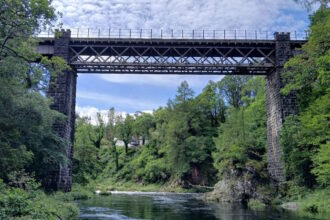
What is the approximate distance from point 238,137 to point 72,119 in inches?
779

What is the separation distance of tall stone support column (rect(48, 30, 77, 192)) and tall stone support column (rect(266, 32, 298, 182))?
2008cm

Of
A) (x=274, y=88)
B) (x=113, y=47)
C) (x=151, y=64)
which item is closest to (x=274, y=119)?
(x=274, y=88)

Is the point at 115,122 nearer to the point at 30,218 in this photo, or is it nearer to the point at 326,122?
the point at 326,122

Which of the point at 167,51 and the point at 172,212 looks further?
the point at 167,51

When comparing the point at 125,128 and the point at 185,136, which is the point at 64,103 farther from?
the point at 125,128

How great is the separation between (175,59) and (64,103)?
12.0 metres

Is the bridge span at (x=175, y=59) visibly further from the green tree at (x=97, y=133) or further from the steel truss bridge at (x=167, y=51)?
the green tree at (x=97, y=133)

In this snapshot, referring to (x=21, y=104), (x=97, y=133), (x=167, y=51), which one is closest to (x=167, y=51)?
(x=167, y=51)

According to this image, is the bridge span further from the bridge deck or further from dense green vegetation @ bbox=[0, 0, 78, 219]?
dense green vegetation @ bbox=[0, 0, 78, 219]

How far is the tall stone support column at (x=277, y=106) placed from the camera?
107ft

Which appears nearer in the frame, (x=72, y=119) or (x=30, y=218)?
(x=30, y=218)

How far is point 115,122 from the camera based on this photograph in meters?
Result: 90.4

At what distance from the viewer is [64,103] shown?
32906mm

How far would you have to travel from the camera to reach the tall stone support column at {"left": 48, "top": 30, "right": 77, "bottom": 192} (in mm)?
31444
